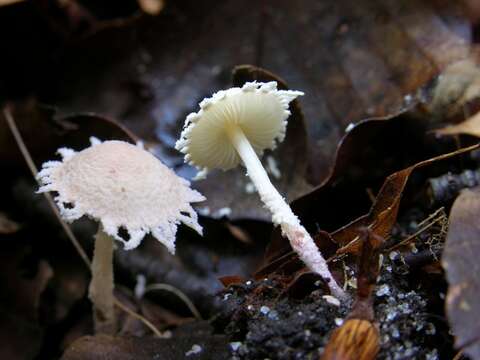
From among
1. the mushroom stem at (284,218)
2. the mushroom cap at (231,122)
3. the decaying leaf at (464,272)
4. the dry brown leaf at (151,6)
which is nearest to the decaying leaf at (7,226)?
the mushroom cap at (231,122)

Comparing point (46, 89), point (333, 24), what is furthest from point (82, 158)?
point (333, 24)

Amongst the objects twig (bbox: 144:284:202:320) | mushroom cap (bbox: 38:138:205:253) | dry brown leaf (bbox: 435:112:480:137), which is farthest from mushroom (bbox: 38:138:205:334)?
dry brown leaf (bbox: 435:112:480:137)

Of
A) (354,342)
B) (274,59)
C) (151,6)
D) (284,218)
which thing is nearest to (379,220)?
(284,218)

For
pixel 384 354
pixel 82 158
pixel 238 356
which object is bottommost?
pixel 384 354

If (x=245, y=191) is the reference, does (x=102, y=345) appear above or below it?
below

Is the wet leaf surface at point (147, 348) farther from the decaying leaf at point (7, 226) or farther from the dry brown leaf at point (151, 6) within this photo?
the dry brown leaf at point (151, 6)

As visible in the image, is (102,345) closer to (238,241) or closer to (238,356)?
(238,356)
